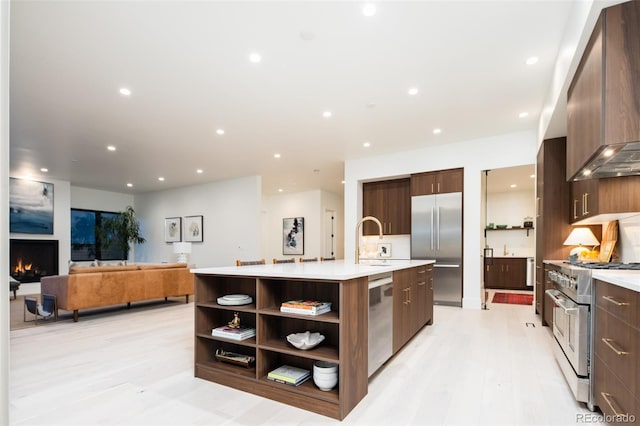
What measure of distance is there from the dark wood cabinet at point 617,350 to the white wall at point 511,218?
7.15m

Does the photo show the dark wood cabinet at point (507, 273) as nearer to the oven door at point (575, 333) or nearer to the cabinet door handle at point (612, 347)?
the oven door at point (575, 333)

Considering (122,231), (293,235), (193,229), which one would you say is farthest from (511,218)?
(122,231)

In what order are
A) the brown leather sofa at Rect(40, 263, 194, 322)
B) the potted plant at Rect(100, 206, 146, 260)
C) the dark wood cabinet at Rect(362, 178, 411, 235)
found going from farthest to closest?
the potted plant at Rect(100, 206, 146, 260) → the dark wood cabinet at Rect(362, 178, 411, 235) → the brown leather sofa at Rect(40, 263, 194, 322)

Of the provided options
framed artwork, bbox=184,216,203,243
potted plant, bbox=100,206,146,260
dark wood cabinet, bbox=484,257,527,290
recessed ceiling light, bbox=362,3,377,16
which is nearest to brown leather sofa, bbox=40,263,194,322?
framed artwork, bbox=184,216,203,243

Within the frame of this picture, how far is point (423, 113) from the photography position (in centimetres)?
451

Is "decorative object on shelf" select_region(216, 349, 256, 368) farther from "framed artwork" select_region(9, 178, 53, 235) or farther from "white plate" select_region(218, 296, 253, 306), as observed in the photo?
"framed artwork" select_region(9, 178, 53, 235)

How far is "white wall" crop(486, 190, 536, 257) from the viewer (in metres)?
8.44

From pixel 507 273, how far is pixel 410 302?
6.02 meters

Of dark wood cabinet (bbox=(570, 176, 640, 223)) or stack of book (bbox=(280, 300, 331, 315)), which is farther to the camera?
dark wood cabinet (bbox=(570, 176, 640, 223))

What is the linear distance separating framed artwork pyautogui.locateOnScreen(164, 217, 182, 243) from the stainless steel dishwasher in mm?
8536

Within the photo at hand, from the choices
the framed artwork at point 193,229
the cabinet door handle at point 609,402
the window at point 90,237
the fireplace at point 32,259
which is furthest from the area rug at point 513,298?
the window at point 90,237

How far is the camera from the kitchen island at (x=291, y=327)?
6.81 ft

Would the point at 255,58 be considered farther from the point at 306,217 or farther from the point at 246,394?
the point at 306,217

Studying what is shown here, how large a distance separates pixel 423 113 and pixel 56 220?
9392mm
